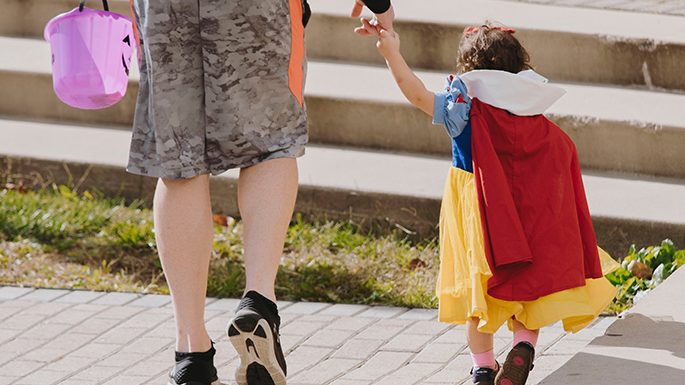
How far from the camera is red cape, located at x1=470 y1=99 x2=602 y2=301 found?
2559mm

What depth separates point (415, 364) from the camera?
116 inches

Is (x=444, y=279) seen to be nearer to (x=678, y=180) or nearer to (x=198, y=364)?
(x=198, y=364)

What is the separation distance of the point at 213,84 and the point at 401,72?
67 centimetres

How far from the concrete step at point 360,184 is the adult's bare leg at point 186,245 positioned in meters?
1.89

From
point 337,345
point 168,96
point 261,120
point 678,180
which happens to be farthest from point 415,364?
point 678,180

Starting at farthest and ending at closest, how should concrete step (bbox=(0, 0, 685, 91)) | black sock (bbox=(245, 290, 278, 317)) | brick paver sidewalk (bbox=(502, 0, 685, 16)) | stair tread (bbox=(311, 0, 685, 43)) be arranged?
brick paver sidewalk (bbox=(502, 0, 685, 16)) → stair tread (bbox=(311, 0, 685, 43)) → concrete step (bbox=(0, 0, 685, 91)) → black sock (bbox=(245, 290, 278, 317))

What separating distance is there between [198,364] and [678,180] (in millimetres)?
2961

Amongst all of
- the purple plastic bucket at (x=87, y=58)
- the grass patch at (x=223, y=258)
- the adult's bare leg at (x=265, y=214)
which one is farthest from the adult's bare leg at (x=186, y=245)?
the grass patch at (x=223, y=258)

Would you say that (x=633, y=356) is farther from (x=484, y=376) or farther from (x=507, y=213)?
(x=507, y=213)

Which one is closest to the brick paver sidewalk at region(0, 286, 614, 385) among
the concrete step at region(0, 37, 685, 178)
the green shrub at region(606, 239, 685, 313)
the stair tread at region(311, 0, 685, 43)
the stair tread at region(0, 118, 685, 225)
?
the green shrub at region(606, 239, 685, 313)

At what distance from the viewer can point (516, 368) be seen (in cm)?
245

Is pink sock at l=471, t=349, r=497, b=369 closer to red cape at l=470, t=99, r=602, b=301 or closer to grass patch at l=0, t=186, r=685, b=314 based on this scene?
red cape at l=470, t=99, r=602, b=301

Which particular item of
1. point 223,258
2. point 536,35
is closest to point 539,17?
point 536,35

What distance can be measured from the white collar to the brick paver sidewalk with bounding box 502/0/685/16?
3.44 meters
